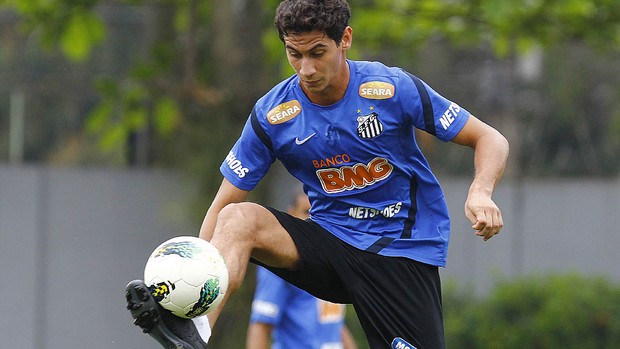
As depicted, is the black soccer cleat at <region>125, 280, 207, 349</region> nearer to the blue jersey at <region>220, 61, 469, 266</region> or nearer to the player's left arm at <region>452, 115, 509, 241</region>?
the blue jersey at <region>220, 61, 469, 266</region>

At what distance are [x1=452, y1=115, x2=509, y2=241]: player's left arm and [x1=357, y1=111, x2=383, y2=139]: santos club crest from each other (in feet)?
1.25

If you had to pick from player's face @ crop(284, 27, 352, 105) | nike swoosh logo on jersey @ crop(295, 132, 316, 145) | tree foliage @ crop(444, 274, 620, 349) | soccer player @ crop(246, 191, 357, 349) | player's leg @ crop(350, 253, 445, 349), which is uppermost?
player's face @ crop(284, 27, 352, 105)

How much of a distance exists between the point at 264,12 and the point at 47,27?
2.03 meters

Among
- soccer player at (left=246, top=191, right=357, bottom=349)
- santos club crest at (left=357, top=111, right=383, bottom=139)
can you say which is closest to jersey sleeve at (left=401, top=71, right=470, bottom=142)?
santos club crest at (left=357, top=111, right=383, bottom=139)

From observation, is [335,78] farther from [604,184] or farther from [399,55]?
[604,184]

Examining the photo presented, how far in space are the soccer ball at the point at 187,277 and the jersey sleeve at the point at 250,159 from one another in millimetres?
823

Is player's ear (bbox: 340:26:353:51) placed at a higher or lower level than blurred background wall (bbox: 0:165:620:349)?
higher

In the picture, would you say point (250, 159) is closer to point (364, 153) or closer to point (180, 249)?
point (364, 153)

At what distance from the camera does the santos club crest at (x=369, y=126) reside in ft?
18.8

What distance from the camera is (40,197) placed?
11961mm

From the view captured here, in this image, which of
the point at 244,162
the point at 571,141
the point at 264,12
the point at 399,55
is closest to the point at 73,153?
the point at 264,12

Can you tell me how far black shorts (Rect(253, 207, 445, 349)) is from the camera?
229 inches

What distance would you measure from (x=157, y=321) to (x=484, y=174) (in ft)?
5.57

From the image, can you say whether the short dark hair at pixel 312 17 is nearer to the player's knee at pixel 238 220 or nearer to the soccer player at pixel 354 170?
the soccer player at pixel 354 170
